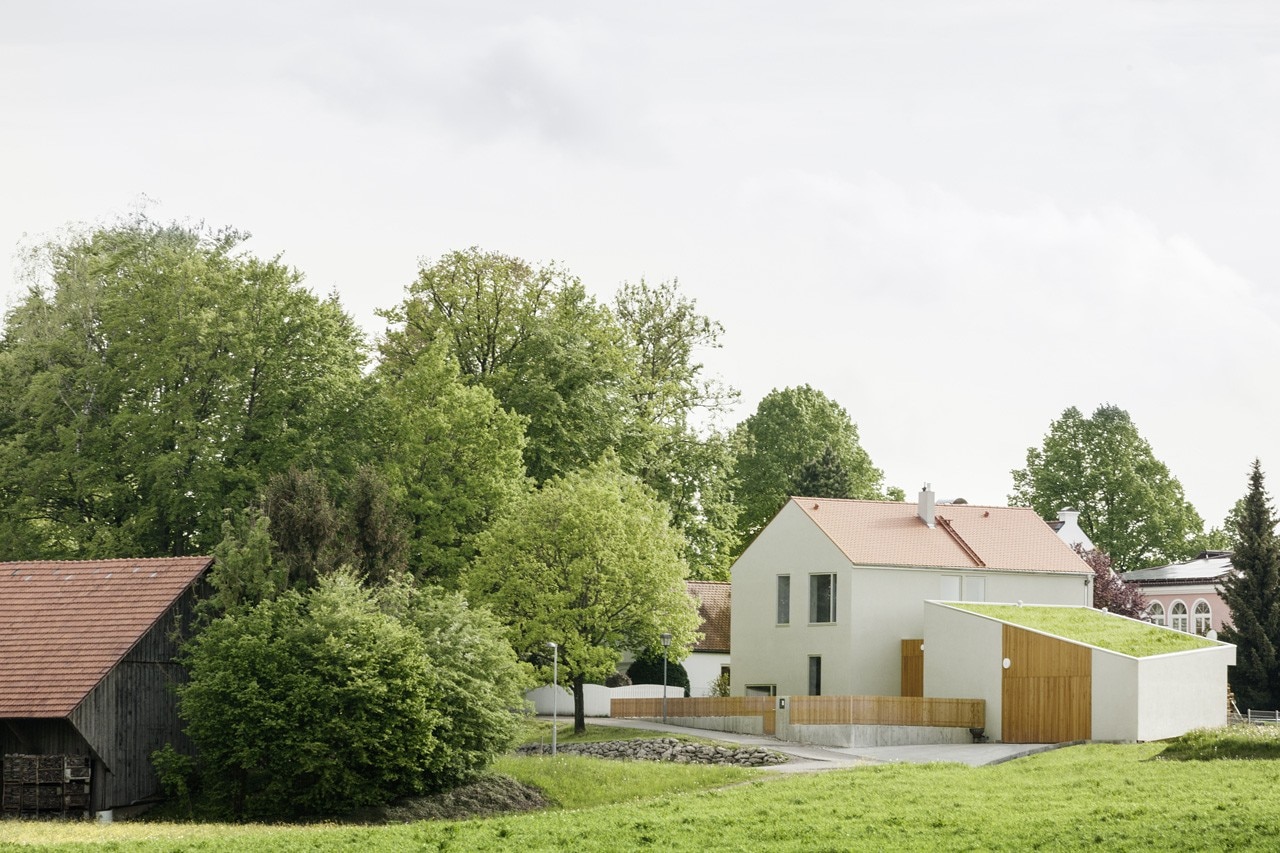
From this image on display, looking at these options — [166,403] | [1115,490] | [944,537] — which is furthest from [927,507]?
[1115,490]

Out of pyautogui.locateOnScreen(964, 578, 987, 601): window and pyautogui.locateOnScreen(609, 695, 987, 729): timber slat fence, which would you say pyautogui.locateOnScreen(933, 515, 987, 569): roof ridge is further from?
pyautogui.locateOnScreen(609, 695, 987, 729): timber slat fence

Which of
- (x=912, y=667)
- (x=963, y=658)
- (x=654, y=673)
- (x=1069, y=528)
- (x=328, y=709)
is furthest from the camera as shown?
(x=1069, y=528)

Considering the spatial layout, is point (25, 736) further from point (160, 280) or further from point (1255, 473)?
point (1255, 473)

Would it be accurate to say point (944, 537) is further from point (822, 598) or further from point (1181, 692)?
point (1181, 692)

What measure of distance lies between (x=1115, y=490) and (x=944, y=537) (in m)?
37.1

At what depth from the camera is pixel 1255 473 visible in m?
62.8

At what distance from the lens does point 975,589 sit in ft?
172

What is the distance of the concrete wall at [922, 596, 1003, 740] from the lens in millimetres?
44562

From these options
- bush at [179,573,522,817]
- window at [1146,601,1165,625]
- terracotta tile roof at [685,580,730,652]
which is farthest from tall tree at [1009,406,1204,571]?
bush at [179,573,522,817]

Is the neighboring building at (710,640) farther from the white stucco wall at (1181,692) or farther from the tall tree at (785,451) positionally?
the white stucco wall at (1181,692)

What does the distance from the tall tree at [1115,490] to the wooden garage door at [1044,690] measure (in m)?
44.3

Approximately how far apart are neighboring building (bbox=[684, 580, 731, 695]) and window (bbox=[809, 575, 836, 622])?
7707 mm

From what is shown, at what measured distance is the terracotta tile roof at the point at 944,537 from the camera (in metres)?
51.5

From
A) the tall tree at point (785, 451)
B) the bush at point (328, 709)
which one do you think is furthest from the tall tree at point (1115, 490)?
the bush at point (328, 709)
